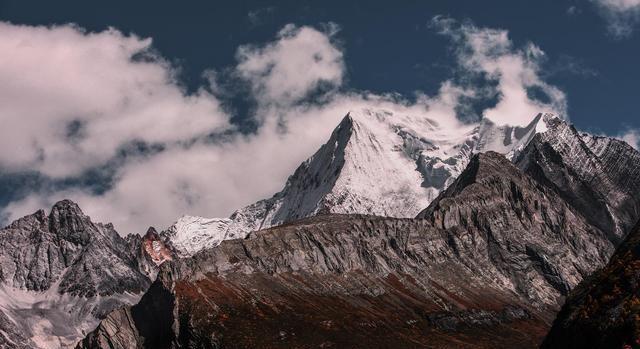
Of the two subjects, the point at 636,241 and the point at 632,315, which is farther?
the point at 636,241

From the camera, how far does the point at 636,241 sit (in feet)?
141

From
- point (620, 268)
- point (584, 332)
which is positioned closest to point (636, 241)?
point (620, 268)

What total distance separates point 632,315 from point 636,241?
7563 millimetres

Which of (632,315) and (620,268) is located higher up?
(620,268)

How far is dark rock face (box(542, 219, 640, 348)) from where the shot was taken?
121 feet

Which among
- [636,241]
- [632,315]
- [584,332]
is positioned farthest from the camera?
[636,241]

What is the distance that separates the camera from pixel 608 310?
38.8 meters

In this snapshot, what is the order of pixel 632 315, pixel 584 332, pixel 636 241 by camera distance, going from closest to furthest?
1. pixel 632 315
2. pixel 584 332
3. pixel 636 241

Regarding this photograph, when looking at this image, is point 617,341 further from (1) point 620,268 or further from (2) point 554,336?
(2) point 554,336

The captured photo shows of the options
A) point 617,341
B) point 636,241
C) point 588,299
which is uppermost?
point 636,241

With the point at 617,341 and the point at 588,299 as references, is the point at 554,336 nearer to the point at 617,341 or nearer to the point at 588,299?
the point at 588,299

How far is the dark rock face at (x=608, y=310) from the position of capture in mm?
36750

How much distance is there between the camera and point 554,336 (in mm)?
44656

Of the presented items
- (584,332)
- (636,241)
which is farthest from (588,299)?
(636,241)
